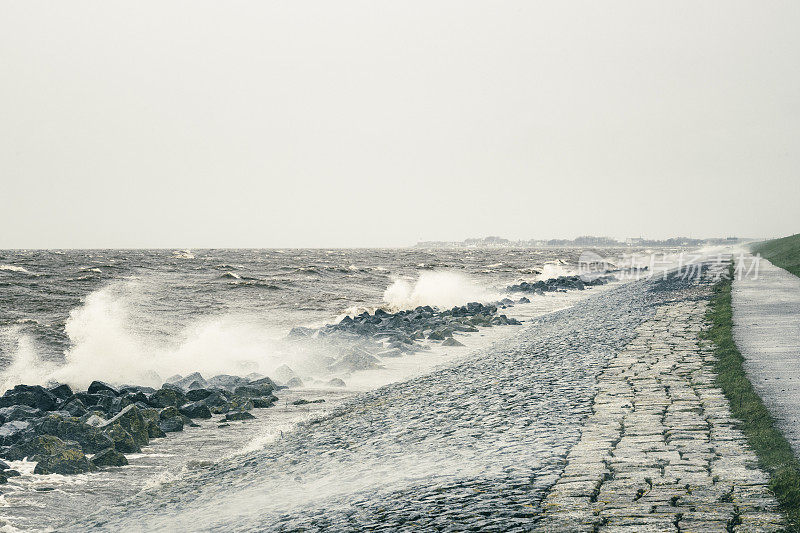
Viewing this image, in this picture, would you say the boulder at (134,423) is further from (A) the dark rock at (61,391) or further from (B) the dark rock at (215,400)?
(A) the dark rock at (61,391)

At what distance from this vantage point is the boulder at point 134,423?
34.3ft

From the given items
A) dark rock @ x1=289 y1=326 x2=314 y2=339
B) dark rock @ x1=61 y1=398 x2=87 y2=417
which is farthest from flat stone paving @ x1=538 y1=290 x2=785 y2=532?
dark rock @ x1=289 y1=326 x2=314 y2=339

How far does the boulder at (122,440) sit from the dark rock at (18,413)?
2557 millimetres

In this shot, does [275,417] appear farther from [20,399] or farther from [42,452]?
[20,399]

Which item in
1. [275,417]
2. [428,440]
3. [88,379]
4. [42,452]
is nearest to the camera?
[428,440]

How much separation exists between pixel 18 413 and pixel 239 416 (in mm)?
3974

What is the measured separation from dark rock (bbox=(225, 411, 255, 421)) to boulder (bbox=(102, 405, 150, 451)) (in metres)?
1.69

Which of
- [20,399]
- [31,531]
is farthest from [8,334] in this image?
[31,531]

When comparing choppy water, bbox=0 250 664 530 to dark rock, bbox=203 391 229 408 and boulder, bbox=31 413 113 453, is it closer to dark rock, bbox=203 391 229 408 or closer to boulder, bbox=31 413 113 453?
boulder, bbox=31 413 113 453

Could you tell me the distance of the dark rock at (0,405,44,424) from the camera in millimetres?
11602

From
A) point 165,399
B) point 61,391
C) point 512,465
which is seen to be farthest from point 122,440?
point 512,465

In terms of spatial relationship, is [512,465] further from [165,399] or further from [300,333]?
[300,333]

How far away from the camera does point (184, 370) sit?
18.6 m

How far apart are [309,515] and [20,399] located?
9.49m
